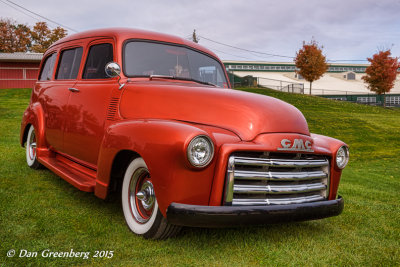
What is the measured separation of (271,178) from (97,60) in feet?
8.14

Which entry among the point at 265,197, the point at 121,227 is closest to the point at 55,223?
the point at 121,227

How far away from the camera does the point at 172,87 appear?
349 cm

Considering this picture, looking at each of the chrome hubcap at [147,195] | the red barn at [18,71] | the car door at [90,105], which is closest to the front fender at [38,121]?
the car door at [90,105]

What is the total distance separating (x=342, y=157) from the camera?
3.53 m

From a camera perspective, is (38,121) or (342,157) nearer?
(342,157)

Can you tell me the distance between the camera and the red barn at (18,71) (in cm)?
2712

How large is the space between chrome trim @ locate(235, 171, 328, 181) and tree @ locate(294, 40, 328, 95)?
105 ft

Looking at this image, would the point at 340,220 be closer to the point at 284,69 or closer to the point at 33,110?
the point at 33,110

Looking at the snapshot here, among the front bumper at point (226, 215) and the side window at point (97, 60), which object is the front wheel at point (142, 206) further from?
the side window at point (97, 60)

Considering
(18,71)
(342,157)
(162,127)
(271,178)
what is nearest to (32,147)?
(162,127)

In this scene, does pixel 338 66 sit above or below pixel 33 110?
above

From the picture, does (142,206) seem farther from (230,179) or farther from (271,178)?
(271,178)

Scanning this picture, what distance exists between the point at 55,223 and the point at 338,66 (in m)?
57.9

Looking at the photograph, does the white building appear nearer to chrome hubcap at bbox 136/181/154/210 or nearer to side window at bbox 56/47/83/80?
side window at bbox 56/47/83/80
